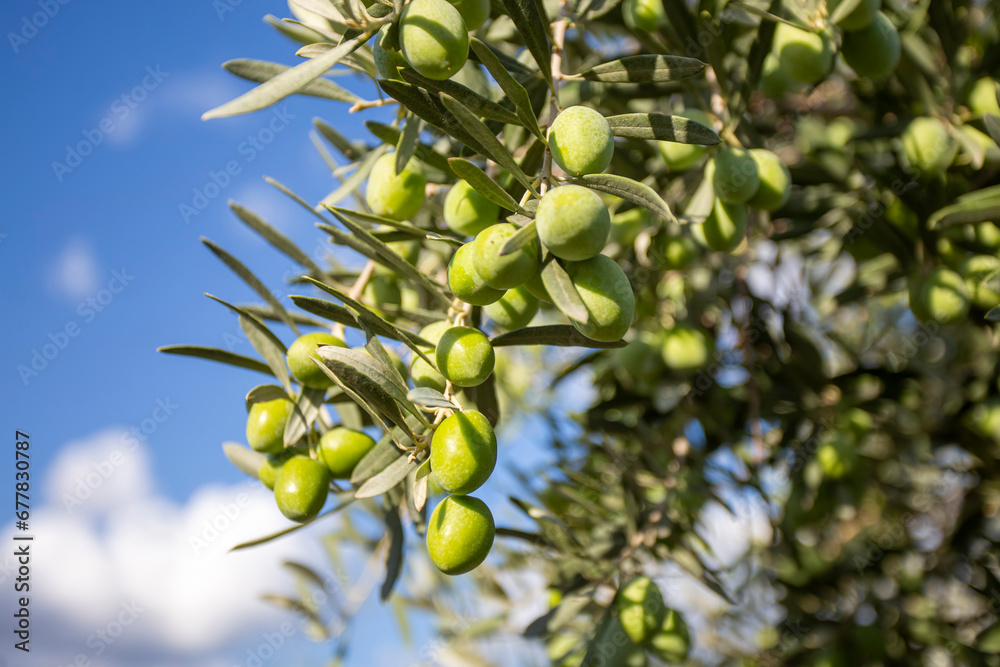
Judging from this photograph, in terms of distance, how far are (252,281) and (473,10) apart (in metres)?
0.60

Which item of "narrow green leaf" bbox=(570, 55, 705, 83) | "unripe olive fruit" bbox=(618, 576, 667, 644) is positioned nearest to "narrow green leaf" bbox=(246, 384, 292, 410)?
"narrow green leaf" bbox=(570, 55, 705, 83)

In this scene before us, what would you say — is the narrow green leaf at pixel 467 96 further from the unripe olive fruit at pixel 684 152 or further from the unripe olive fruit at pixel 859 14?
the unripe olive fruit at pixel 859 14

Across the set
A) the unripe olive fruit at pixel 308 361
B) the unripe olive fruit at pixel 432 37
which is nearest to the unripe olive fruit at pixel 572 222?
the unripe olive fruit at pixel 432 37

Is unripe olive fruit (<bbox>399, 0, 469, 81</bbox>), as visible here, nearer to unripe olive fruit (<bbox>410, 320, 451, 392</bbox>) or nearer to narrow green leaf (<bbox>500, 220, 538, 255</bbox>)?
narrow green leaf (<bbox>500, 220, 538, 255</bbox>)

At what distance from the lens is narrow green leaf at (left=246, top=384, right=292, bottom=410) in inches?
44.4

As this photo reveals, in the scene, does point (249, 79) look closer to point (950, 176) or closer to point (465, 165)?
point (465, 165)

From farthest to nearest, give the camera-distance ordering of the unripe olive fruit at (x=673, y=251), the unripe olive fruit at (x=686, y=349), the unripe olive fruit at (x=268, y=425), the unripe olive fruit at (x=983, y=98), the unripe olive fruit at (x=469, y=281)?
the unripe olive fruit at (x=686, y=349) → the unripe olive fruit at (x=673, y=251) → the unripe olive fruit at (x=983, y=98) → the unripe olive fruit at (x=268, y=425) → the unripe olive fruit at (x=469, y=281)

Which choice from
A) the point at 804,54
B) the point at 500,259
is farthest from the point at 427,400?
the point at 804,54

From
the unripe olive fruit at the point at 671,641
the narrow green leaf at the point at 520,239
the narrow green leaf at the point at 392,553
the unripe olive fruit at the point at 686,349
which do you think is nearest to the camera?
the narrow green leaf at the point at 520,239

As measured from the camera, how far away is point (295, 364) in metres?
1.12

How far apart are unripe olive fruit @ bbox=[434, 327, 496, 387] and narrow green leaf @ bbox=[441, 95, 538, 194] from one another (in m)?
0.23

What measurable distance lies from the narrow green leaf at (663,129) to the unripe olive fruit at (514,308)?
0.96ft

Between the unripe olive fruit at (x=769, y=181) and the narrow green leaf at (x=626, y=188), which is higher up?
the narrow green leaf at (x=626, y=188)

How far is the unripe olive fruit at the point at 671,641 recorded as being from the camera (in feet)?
4.89
